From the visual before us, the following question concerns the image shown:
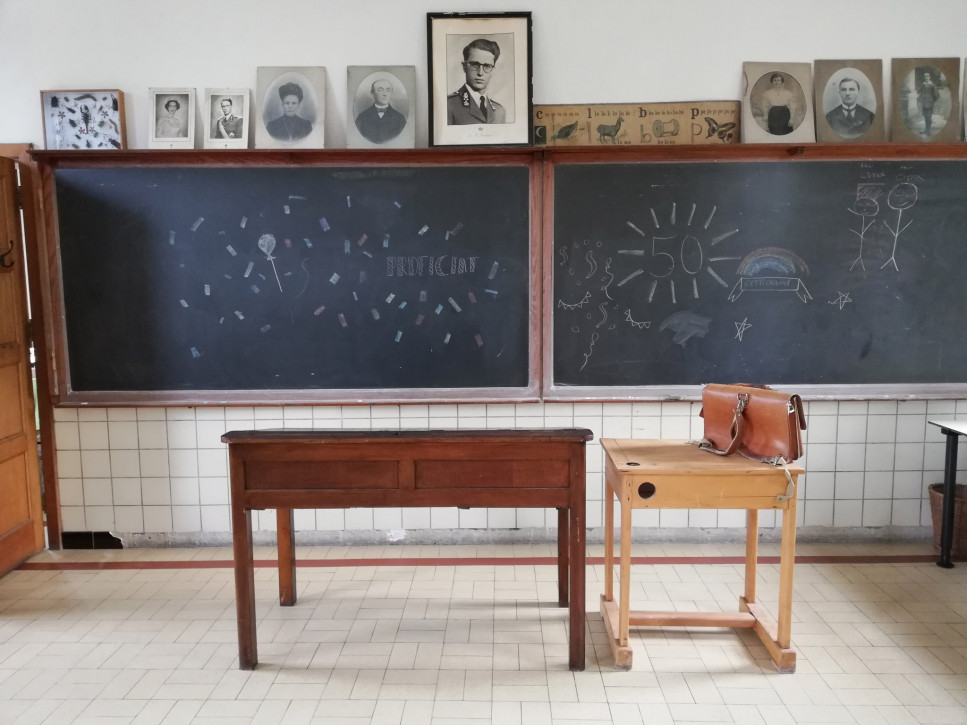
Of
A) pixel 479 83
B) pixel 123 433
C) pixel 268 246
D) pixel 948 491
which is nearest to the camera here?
pixel 948 491

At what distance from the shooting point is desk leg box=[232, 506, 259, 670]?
9.03 feet

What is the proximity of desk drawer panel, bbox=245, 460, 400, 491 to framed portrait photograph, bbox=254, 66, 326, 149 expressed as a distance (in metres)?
2.01

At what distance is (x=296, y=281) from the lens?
3934mm

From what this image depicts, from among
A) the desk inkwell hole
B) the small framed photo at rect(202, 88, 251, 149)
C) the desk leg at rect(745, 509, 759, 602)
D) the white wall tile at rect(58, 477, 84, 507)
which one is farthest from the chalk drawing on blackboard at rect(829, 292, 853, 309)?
the white wall tile at rect(58, 477, 84, 507)

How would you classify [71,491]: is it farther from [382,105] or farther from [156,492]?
[382,105]

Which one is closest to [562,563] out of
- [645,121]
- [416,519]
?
[416,519]

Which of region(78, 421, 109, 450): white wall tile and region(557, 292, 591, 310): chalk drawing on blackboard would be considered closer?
region(557, 292, 591, 310): chalk drawing on blackboard

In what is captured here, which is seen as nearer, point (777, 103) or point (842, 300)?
point (777, 103)

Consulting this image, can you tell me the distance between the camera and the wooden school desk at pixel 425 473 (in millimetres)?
2689

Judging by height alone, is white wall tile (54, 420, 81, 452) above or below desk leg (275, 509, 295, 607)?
above

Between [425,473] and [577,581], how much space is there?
755 mm

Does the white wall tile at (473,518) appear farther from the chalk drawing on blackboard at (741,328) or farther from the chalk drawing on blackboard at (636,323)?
the chalk drawing on blackboard at (741,328)

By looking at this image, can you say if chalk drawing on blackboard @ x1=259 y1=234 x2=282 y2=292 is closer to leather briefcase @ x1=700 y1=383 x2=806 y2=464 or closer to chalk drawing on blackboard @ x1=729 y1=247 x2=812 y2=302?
leather briefcase @ x1=700 y1=383 x2=806 y2=464

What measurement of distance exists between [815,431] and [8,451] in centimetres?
474
